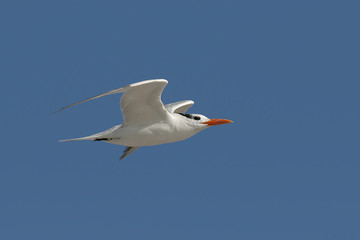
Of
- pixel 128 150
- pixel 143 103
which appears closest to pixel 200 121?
pixel 143 103

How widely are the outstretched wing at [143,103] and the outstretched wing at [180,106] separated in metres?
1.97

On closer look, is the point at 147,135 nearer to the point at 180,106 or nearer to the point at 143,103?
the point at 143,103

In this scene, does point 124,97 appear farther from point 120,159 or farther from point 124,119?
point 120,159

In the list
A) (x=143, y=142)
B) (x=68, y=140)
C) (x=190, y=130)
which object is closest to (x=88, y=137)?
(x=68, y=140)

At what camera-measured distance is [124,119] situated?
43.5 ft

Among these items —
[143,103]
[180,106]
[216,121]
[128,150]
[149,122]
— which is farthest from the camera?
[180,106]

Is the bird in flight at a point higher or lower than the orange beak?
lower

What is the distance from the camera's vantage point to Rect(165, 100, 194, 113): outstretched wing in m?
15.4

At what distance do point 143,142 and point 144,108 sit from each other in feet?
3.20

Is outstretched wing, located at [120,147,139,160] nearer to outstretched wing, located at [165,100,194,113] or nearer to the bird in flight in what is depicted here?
outstretched wing, located at [165,100,194,113]

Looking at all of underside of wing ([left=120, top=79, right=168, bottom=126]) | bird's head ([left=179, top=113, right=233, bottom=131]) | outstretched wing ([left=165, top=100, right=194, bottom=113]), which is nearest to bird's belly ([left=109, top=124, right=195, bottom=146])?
underside of wing ([left=120, top=79, right=168, bottom=126])

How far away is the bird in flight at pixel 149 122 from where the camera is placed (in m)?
12.6

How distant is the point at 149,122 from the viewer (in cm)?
1338

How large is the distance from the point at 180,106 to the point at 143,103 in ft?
9.56
